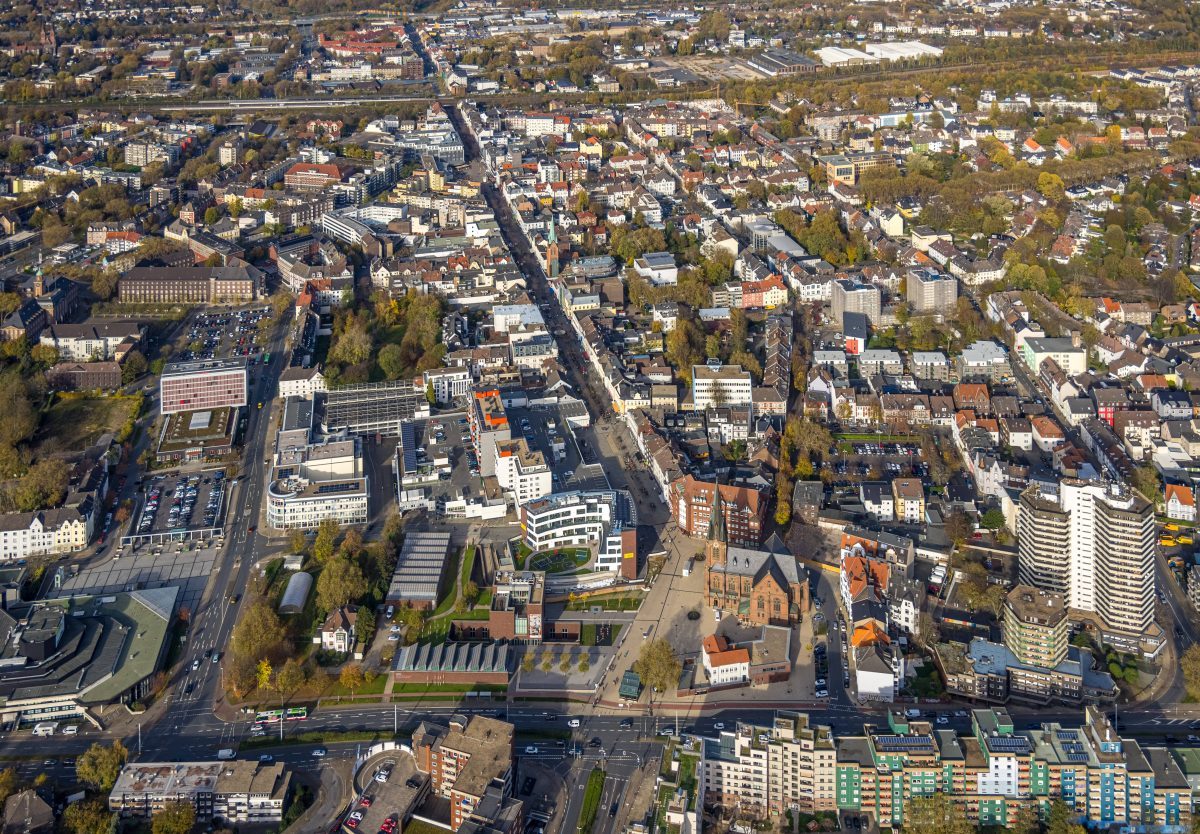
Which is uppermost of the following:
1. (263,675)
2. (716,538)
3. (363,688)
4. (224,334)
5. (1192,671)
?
(716,538)

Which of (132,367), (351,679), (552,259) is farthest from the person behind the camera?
(552,259)

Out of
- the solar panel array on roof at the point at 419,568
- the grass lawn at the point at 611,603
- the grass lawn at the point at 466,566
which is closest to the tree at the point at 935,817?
the grass lawn at the point at 611,603

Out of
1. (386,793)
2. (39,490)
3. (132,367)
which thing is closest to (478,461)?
(39,490)

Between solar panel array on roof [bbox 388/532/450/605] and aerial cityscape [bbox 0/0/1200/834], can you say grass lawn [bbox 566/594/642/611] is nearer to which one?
aerial cityscape [bbox 0/0/1200/834]

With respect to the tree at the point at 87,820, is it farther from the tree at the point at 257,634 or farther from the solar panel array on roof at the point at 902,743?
the solar panel array on roof at the point at 902,743

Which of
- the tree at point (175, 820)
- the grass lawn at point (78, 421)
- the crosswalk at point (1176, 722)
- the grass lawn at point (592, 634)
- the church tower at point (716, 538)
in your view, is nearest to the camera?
the tree at point (175, 820)

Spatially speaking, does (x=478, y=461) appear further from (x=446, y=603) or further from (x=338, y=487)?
(x=446, y=603)
